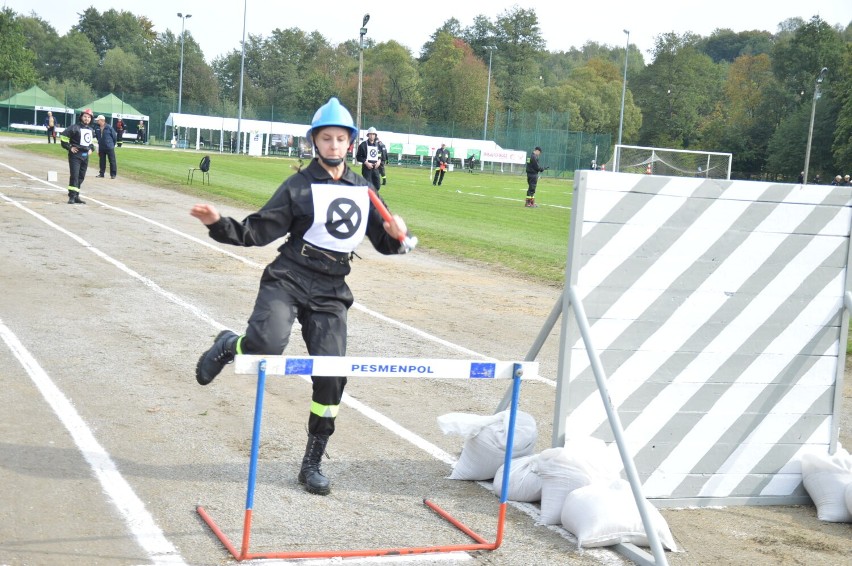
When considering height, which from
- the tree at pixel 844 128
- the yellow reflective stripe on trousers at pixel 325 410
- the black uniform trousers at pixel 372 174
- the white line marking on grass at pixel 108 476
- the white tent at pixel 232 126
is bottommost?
the white line marking on grass at pixel 108 476

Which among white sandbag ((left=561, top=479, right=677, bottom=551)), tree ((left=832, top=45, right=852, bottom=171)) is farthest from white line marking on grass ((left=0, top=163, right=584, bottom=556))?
tree ((left=832, top=45, right=852, bottom=171))

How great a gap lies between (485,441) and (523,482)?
0.35 meters

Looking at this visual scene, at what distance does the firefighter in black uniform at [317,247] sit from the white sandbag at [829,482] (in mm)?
2859

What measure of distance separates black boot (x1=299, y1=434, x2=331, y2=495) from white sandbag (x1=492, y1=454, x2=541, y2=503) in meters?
1.00

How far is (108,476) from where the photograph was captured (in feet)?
18.8

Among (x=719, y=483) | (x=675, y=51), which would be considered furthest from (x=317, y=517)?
(x=675, y=51)

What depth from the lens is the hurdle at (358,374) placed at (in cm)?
455

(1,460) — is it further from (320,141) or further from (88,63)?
(88,63)

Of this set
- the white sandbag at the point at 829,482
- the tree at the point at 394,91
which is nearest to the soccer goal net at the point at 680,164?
the white sandbag at the point at 829,482

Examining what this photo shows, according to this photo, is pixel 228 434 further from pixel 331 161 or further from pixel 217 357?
pixel 331 161

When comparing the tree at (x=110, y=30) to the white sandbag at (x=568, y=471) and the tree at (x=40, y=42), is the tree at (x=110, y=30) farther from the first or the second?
the white sandbag at (x=568, y=471)

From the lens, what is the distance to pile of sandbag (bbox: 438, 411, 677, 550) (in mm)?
5250

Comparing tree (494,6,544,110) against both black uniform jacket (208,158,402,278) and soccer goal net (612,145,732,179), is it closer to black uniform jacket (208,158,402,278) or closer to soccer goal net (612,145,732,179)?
soccer goal net (612,145,732,179)

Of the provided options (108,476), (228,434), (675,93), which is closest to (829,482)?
(228,434)
